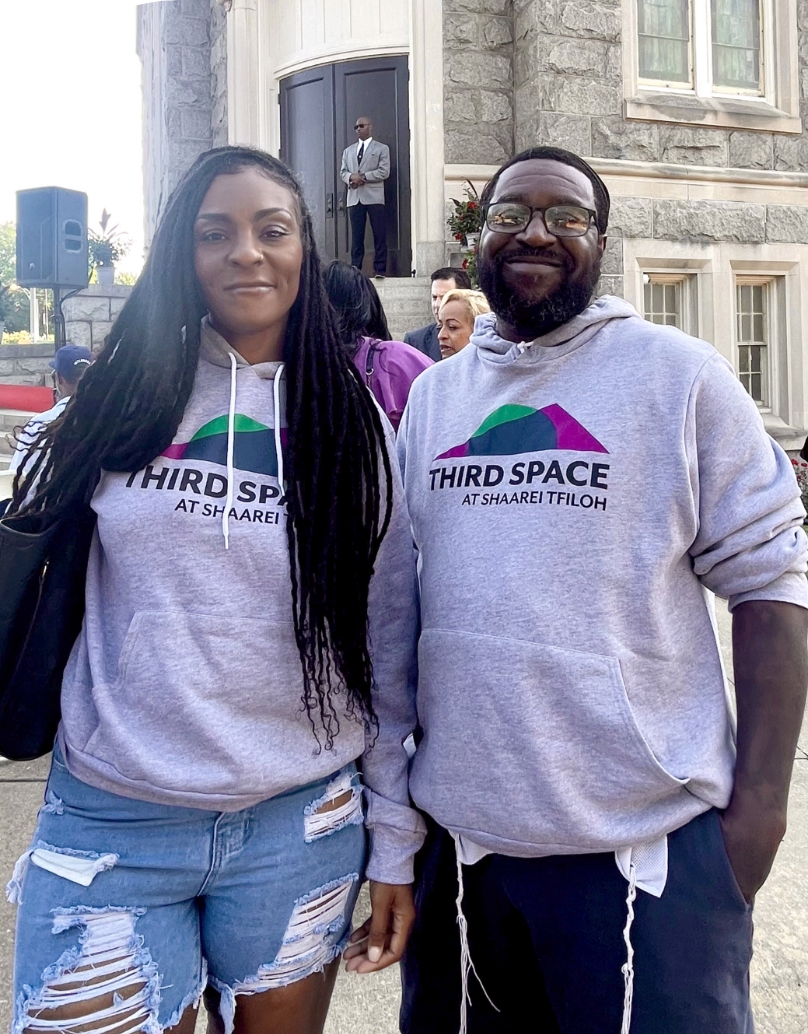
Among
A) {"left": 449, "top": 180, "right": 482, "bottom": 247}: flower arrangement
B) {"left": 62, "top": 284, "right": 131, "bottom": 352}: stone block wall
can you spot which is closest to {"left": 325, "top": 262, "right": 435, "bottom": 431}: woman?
{"left": 449, "top": 180, "right": 482, "bottom": 247}: flower arrangement

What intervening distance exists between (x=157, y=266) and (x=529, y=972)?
1.46 m

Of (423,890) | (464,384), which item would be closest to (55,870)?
(423,890)

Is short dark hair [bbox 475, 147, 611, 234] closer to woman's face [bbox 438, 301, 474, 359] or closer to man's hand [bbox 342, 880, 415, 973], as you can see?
man's hand [bbox 342, 880, 415, 973]

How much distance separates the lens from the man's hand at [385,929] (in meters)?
1.66

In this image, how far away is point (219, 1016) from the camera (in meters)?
1.60

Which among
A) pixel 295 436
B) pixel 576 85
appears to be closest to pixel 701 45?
pixel 576 85

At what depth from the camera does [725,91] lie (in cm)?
1048

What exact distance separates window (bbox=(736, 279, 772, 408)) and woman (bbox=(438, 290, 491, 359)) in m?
7.30

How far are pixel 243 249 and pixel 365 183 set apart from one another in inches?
389

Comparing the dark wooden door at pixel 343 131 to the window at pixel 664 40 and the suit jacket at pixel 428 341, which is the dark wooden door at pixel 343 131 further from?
the suit jacket at pixel 428 341

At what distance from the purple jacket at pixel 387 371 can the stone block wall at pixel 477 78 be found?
7.21 meters

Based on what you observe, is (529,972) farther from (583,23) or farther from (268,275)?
(583,23)

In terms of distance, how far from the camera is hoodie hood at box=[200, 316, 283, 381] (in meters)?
1.68

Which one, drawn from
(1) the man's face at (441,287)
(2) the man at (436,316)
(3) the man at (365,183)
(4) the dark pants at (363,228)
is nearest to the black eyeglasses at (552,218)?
(2) the man at (436,316)
